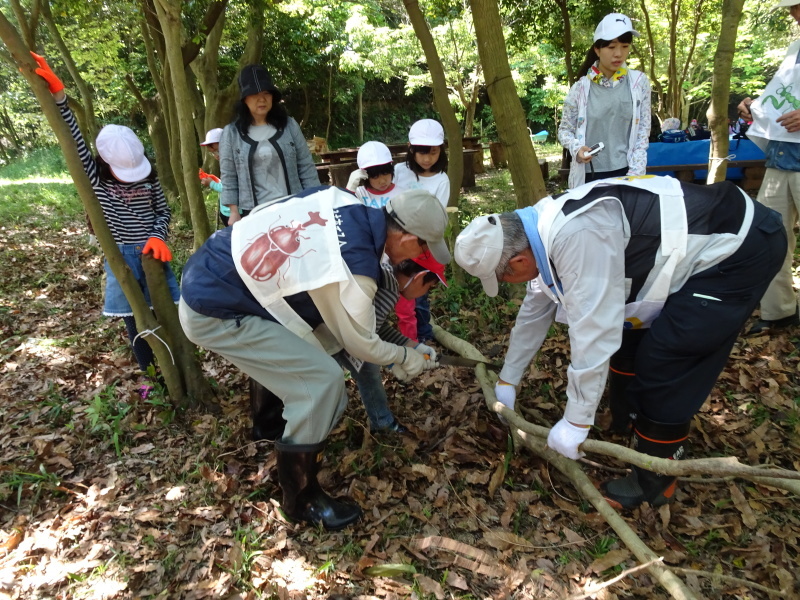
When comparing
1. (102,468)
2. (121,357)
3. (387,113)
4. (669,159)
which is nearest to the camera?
(102,468)

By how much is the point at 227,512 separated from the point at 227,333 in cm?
106

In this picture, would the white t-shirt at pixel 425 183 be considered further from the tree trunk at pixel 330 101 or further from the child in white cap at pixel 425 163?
the tree trunk at pixel 330 101

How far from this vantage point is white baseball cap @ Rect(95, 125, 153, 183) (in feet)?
11.2

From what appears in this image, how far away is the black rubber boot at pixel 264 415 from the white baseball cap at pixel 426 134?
243cm

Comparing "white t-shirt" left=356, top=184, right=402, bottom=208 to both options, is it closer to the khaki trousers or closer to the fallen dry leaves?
the fallen dry leaves

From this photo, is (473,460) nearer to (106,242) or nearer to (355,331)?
(355,331)

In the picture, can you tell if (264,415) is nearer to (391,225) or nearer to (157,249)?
(157,249)

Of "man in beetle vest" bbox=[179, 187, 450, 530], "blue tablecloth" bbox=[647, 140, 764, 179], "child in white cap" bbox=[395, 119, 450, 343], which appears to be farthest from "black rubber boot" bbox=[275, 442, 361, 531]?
"blue tablecloth" bbox=[647, 140, 764, 179]

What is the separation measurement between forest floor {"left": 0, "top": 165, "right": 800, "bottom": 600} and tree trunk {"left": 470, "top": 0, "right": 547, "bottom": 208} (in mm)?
1367

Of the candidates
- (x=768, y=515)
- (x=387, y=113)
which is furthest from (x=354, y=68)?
(x=768, y=515)

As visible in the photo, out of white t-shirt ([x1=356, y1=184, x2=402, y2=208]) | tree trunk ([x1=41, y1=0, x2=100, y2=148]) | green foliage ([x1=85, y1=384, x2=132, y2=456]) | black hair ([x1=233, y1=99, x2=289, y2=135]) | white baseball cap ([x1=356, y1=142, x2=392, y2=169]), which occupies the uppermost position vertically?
Answer: tree trunk ([x1=41, y1=0, x2=100, y2=148])

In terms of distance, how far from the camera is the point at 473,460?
3.17 meters

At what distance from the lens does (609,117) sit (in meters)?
3.99

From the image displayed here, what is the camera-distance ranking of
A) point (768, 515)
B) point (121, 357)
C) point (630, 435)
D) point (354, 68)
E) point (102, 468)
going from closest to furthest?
1. point (768, 515)
2. point (102, 468)
3. point (630, 435)
4. point (121, 357)
5. point (354, 68)
